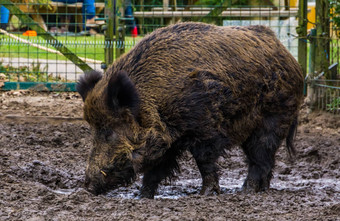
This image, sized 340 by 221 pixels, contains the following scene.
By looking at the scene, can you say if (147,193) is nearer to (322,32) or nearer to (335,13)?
(335,13)

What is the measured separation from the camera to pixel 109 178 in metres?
5.58

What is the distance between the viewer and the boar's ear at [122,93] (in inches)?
215

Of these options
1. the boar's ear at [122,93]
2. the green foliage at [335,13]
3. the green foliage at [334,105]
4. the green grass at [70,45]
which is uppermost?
the green foliage at [335,13]

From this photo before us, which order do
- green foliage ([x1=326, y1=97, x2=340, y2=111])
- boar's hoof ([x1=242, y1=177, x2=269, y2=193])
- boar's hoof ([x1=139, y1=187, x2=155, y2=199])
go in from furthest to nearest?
green foliage ([x1=326, y1=97, x2=340, y2=111]), boar's hoof ([x1=242, y1=177, x2=269, y2=193]), boar's hoof ([x1=139, y1=187, x2=155, y2=199])

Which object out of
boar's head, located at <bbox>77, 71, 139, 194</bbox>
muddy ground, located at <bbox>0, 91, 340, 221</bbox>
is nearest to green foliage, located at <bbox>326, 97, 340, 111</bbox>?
muddy ground, located at <bbox>0, 91, 340, 221</bbox>

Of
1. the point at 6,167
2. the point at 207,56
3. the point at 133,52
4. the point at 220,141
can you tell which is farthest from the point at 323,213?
the point at 6,167

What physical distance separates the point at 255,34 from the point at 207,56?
0.89m

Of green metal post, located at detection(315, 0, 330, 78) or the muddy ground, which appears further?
green metal post, located at detection(315, 0, 330, 78)

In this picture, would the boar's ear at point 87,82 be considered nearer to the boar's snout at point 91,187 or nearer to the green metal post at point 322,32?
the boar's snout at point 91,187

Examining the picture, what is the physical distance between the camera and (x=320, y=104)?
9.98 meters

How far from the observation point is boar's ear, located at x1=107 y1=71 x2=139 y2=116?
5449 millimetres

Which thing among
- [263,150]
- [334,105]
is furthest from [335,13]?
[263,150]

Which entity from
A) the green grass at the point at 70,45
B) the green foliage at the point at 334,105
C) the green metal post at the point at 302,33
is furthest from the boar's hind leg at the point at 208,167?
the green metal post at the point at 302,33

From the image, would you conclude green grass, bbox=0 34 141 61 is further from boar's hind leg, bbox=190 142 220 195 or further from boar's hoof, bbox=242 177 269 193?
boar's hind leg, bbox=190 142 220 195
